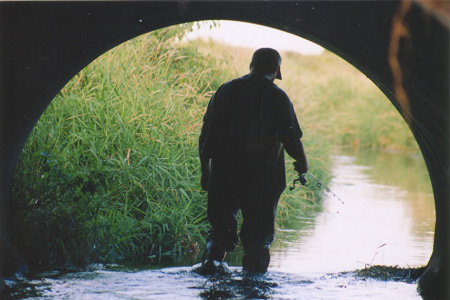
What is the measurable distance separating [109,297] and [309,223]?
19.6 feet

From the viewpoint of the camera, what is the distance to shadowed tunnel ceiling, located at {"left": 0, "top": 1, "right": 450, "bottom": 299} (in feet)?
20.6

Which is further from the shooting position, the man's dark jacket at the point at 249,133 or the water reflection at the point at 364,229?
the water reflection at the point at 364,229

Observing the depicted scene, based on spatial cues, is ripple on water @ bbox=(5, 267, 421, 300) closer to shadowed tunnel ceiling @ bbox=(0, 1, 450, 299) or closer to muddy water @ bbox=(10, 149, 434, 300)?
muddy water @ bbox=(10, 149, 434, 300)

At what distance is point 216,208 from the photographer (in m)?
7.05

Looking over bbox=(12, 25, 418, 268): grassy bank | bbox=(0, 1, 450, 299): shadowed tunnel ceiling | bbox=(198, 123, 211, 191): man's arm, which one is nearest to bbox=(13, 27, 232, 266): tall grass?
bbox=(12, 25, 418, 268): grassy bank

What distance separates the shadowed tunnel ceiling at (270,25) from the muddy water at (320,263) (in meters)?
0.72

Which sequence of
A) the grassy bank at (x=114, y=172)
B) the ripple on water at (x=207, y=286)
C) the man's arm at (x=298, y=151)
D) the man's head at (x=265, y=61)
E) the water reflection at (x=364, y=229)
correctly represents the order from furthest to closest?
1. the water reflection at (x=364, y=229)
2. the grassy bank at (x=114, y=172)
3. the man's head at (x=265, y=61)
4. the man's arm at (x=298, y=151)
5. the ripple on water at (x=207, y=286)

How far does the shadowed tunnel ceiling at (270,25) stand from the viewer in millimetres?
6277

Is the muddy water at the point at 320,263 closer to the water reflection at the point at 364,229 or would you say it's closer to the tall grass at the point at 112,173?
the water reflection at the point at 364,229

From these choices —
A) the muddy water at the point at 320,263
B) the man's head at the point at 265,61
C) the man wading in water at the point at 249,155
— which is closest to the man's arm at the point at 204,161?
the man wading in water at the point at 249,155

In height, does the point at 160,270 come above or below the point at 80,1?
below

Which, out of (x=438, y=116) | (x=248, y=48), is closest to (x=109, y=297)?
(x=438, y=116)

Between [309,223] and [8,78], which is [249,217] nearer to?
[8,78]

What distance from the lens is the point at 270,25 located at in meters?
6.84
